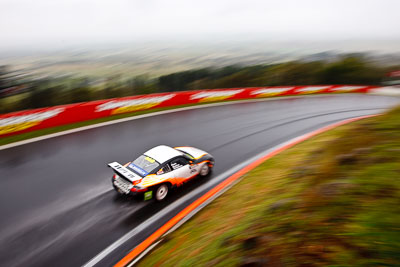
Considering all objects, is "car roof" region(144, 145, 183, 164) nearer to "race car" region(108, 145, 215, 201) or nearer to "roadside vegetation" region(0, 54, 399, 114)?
"race car" region(108, 145, 215, 201)

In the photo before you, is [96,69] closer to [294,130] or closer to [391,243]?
[294,130]

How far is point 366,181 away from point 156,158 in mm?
5281

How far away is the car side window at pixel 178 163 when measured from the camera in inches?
294

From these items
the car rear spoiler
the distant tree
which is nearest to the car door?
the car rear spoiler

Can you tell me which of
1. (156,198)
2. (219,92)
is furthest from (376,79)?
(156,198)

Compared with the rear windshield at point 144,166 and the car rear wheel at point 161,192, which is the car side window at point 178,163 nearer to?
the rear windshield at point 144,166

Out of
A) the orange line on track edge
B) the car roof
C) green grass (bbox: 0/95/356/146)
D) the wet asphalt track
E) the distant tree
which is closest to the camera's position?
the orange line on track edge

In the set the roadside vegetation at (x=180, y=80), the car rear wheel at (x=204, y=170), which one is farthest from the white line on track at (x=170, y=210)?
the roadside vegetation at (x=180, y=80)

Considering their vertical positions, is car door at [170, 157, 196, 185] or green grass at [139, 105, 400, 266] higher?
green grass at [139, 105, 400, 266]

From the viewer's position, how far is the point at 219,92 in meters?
19.4

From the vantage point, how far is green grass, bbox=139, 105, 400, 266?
2652 mm

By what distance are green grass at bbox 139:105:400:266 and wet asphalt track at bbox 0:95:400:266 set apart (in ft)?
5.57

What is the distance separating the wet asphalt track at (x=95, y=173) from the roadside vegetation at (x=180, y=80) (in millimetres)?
5703

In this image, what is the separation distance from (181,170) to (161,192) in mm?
882
